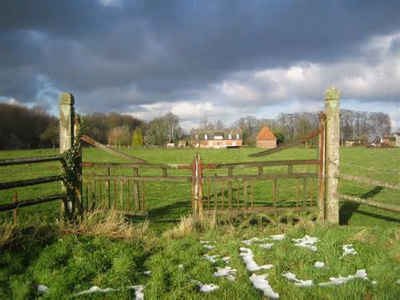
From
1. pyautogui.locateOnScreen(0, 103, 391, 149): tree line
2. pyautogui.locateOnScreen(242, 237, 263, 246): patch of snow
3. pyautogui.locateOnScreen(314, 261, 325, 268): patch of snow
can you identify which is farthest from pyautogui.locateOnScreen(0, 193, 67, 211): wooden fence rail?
pyautogui.locateOnScreen(0, 103, 391, 149): tree line

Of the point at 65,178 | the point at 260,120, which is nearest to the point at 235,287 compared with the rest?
the point at 65,178

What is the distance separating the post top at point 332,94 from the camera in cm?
588

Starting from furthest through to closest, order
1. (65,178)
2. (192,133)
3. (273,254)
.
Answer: (192,133) → (65,178) → (273,254)

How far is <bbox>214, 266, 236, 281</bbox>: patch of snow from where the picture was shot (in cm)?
368

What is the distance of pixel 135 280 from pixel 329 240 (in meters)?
3.14

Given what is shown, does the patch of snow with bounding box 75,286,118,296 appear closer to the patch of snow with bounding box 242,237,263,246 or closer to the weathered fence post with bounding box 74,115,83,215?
the patch of snow with bounding box 242,237,263,246

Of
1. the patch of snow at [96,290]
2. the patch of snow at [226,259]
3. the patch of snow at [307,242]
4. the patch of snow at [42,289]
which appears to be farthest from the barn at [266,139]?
the patch of snow at [42,289]

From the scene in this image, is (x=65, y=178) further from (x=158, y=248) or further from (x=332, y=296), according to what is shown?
(x=332, y=296)

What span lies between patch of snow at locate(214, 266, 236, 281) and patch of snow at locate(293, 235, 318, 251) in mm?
1452

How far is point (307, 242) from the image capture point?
193 inches

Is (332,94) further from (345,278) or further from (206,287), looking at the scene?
(206,287)

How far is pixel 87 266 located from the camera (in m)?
3.74

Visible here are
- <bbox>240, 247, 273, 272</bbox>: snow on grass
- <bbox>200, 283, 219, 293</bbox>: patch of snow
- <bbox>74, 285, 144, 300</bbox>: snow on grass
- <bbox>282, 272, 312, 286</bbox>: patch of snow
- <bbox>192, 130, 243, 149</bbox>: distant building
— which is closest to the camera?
<bbox>74, 285, 144, 300</bbox>: snow on grass

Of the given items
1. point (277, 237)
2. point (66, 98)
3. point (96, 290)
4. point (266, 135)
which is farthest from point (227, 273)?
point (266, 135)
